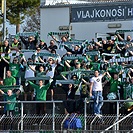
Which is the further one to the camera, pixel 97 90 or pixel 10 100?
pixel 10 100

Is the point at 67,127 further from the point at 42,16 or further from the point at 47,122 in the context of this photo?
the point at 42,16

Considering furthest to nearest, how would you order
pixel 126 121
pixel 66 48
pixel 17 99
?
pixel 66 48
pixel 17 99
pixel 126 121

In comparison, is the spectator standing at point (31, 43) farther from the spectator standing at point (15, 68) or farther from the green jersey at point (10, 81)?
the green jersey at point (10, 81)

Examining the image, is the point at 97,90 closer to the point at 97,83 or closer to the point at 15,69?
the point at 97,83

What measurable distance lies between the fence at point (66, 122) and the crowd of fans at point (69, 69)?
716mm

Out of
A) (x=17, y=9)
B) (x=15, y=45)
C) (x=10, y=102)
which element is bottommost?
(x=10, y=102)

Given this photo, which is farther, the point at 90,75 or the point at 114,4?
the point at 114,4

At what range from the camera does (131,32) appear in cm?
→ 3478

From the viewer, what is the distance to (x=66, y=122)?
24953mm

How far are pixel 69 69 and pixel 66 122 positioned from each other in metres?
4.12

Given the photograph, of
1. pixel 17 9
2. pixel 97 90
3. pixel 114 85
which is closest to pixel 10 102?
pixel 97 90

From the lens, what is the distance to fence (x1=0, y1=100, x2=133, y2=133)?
79.8ft

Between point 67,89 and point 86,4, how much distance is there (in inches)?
481


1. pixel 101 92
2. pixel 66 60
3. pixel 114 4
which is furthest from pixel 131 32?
pixel 101 92
